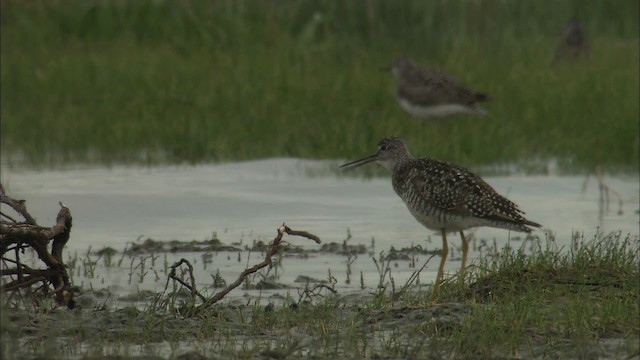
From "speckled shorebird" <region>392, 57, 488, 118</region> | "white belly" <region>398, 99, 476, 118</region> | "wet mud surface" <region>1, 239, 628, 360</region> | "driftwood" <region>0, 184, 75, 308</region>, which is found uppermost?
"speckled shorebird" <region>392, 57, 488, 118</region>

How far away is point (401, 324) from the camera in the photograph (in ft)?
20.9

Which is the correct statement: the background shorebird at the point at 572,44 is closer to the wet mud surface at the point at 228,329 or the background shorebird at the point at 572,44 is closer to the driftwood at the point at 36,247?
the wet mud surface at the point at 228,329

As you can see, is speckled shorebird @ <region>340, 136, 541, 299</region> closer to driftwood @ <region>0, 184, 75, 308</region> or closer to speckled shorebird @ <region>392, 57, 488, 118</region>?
driftwood @ <region>0, 184, 75, 308</region>

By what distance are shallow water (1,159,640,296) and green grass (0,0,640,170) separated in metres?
0.67

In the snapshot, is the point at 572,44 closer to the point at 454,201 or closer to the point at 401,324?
the point at 454,201

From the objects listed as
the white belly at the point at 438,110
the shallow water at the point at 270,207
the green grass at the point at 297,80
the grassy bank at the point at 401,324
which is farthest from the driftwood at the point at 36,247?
the white belly at the point at 438,110

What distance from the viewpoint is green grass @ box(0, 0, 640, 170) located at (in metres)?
12.7

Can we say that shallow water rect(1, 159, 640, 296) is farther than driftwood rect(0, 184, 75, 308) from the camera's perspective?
Yes

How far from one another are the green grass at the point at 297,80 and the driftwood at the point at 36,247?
580 cm

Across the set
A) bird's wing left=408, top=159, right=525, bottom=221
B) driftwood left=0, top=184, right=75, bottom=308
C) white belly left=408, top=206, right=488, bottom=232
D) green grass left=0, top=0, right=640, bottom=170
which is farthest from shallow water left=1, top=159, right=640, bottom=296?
driftwood left=0, top=184, right=75, bottom=308

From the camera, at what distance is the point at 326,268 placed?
8398 millimetres

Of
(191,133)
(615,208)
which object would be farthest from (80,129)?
(615,208)

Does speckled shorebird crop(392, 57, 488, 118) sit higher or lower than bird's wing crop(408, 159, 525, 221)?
higher

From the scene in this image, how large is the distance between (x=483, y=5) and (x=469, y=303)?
479 inches
